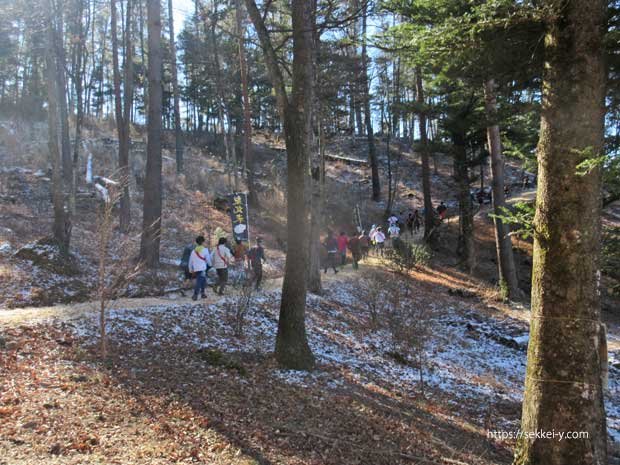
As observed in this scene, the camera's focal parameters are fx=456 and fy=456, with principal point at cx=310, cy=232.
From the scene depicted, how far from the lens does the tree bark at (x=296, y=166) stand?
805cm

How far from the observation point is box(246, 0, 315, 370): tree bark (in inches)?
317

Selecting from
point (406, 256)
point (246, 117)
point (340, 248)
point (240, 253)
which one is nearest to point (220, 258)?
point (240, 253)

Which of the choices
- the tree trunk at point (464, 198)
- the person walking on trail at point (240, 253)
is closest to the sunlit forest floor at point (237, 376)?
the person walking on trail at point (240, 253)

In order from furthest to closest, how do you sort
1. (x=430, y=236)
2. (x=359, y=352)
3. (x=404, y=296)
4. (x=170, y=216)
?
(x=430, y=236)
(x=170, y=216)
(x=404, y=296)
(x=359, y=352)

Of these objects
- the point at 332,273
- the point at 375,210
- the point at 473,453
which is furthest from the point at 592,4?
the point at 375,210

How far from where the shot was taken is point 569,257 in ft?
13.5

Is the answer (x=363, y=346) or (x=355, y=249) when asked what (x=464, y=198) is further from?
(x=363, y=346)

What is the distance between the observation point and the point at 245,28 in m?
22.4

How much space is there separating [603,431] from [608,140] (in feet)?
11.4

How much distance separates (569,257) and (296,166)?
4.95 m

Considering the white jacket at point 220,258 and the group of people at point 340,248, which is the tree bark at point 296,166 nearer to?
the white jacket at point 220,258

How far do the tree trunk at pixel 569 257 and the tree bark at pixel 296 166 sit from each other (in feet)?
14.7

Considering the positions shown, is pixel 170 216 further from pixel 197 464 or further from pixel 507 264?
pixel 197 464

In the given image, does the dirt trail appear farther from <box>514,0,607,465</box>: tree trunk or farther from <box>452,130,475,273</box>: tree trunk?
<box>452,130,475,273</box>: tree trunk
